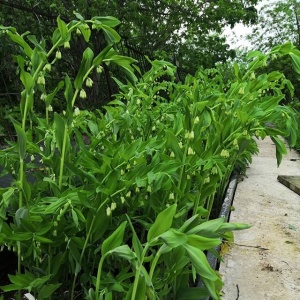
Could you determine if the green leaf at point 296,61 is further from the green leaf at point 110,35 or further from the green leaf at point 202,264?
the green leaf at point 202,264

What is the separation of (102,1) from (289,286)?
614cm

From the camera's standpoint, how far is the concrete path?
1959 mm

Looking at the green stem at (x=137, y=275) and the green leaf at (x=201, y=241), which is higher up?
the green leaf at (x=201, y=241)

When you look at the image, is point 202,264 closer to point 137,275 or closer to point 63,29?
point 137,275

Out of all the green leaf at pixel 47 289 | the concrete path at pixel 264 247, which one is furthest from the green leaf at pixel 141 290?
the concrete path at pixel 264 247

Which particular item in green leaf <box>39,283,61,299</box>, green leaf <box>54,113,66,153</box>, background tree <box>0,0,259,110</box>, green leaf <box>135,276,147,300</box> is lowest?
green leaf <box>39,283,61,299</box>

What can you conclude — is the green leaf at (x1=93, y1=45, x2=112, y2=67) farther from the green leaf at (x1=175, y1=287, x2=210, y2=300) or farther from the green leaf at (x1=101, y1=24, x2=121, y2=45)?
the green leaf at (x1=175, y1=287, x2=210, y2=300)

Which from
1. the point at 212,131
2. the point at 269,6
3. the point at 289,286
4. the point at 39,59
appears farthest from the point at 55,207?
the point at 269,6

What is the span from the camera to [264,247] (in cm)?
248

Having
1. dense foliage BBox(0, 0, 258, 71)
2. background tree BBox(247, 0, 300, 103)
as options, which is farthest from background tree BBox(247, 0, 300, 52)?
dense foliage BBox(0, 0, 258, 71)

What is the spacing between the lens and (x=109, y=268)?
1.53 m

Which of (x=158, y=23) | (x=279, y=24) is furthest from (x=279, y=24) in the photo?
(x=158, y=23)

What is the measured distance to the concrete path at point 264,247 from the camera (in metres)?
1.96

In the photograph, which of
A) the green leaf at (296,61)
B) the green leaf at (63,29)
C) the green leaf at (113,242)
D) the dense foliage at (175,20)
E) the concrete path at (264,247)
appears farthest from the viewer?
the dense foliage at (175,20)
